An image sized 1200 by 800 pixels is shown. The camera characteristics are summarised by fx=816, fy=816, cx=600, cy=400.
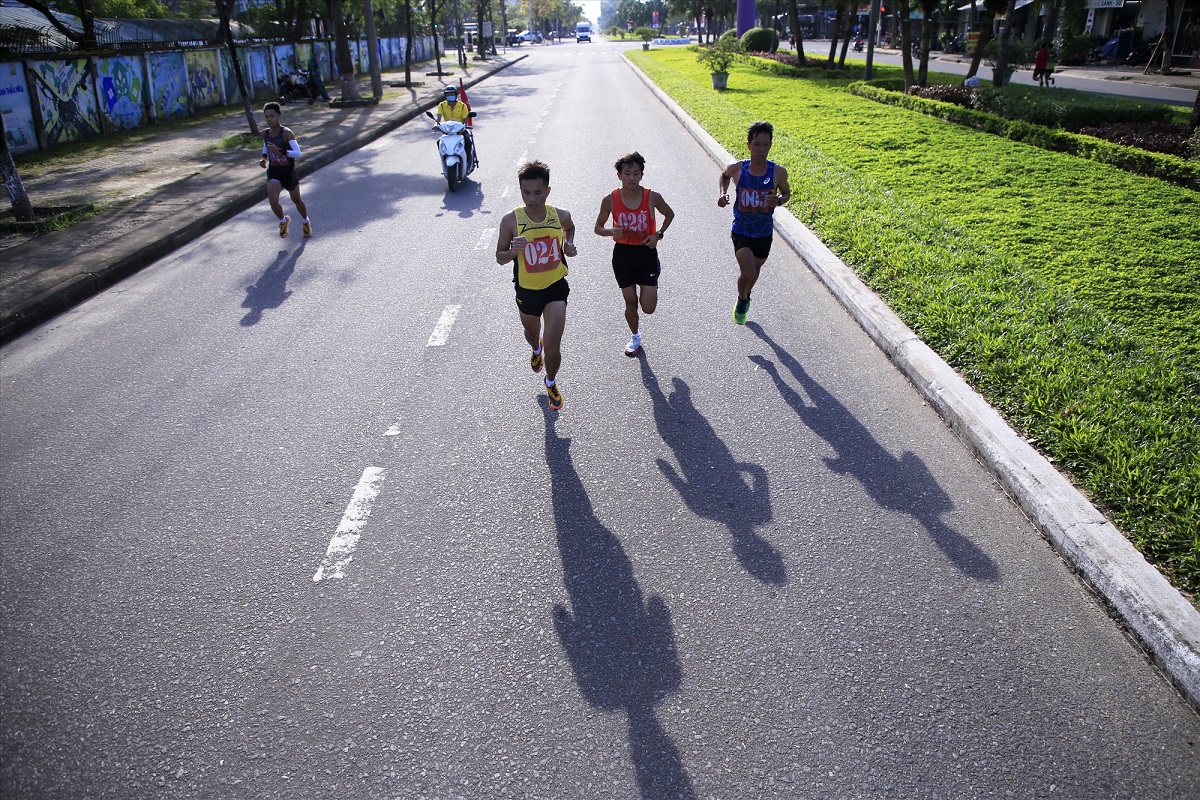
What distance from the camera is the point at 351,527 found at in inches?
175

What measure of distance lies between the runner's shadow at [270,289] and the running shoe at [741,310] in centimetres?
448

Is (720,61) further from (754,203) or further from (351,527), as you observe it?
(351,527)

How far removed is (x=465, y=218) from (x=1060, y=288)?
296 inches

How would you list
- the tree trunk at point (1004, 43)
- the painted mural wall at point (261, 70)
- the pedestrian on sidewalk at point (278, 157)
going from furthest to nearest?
the painted mural wall at point (261, 70) < the tree trunk at point (1004, 43) < the pedestrian on sidewalk at point (278, 157)

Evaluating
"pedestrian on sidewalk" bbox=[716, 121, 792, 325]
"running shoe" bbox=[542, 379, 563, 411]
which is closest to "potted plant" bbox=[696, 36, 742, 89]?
"pedestrian on sidewalk" bbox=[716, 121, 792, 325]

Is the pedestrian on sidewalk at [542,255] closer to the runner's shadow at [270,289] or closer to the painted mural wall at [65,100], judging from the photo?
the runner's shadow at [270,289]

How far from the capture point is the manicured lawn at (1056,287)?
453 centimetres

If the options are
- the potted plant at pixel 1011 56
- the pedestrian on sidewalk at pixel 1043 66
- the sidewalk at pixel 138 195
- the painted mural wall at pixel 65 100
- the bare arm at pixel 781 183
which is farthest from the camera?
the potted plant at pixel 1011 56

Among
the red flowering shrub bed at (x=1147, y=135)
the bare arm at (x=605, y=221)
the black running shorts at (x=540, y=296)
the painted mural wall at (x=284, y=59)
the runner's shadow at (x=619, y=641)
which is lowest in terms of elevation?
the runner's shadow at (x=619, y=641)

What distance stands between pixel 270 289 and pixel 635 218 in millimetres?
4549

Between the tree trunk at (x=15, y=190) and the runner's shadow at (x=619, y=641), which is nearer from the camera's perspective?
the runner's shadow at (x=619, y=641)

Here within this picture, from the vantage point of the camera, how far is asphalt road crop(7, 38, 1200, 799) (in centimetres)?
Answer: 302

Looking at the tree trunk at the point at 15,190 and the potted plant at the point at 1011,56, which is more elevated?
the potted plant at the point at 1011,56

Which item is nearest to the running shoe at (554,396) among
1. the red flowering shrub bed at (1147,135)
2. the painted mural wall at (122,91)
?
the red flowering shrub bed at (1147,135)
